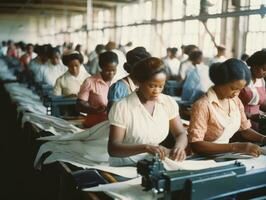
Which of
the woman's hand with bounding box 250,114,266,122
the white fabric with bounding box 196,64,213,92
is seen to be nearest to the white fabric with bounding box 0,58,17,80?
the white fabric with bounding box 196,64,213,92

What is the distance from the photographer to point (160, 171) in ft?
5.03

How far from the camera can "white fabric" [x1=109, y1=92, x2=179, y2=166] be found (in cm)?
215

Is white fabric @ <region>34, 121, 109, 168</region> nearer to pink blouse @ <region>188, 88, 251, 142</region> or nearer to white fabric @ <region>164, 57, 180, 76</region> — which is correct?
pink blouse @ <region>188, 88, 251, 142</region>

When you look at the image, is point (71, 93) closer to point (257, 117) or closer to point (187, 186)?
point (257, 117)

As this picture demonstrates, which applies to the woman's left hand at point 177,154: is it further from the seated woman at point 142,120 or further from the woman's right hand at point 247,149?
the woman's right hand at point 247,149

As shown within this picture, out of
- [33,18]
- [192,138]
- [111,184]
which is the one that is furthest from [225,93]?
[33,18]

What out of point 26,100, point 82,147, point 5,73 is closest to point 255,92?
point 82,147

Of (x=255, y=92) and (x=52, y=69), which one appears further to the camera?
(x=52, y=69)

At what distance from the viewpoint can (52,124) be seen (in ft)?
12.3

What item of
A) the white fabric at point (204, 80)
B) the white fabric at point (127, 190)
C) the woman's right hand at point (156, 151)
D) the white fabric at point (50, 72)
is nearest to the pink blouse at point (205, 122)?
the woman's right hand at point (156, 151)

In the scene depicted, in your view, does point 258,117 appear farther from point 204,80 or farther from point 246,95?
point 204,80

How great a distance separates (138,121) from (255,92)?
1.54m

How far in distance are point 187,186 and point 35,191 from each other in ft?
9.73

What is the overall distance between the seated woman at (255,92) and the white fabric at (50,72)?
3474 millimetres
